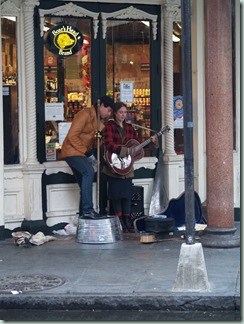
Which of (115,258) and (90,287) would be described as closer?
(90,287)

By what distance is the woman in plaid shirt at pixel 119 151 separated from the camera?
1059 centimetres

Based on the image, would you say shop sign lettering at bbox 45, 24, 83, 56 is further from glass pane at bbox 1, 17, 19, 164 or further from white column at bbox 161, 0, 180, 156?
white column at bbox 161, 0, 180, 156

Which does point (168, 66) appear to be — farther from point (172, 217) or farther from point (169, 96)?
point (172, 217)

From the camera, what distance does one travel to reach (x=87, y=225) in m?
10.2

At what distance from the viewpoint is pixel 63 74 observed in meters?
11.1

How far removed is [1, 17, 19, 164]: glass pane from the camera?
35.2ft

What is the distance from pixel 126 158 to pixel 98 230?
1085mm

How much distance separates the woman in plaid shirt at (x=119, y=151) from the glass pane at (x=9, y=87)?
1.25 metres

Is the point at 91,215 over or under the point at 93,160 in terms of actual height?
under

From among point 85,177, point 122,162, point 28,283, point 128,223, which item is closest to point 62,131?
point 85,177

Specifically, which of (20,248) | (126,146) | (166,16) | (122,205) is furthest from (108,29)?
(20,248)

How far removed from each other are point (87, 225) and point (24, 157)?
139cm

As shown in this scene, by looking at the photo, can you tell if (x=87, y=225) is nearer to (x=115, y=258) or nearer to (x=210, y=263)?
(x=115, y=258)

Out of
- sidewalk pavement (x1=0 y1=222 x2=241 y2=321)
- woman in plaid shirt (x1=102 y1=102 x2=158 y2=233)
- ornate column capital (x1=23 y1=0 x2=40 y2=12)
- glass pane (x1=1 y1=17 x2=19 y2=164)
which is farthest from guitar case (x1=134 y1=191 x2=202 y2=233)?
ornate column capital (x1=23 y1=0 x2=40 y2=12)
